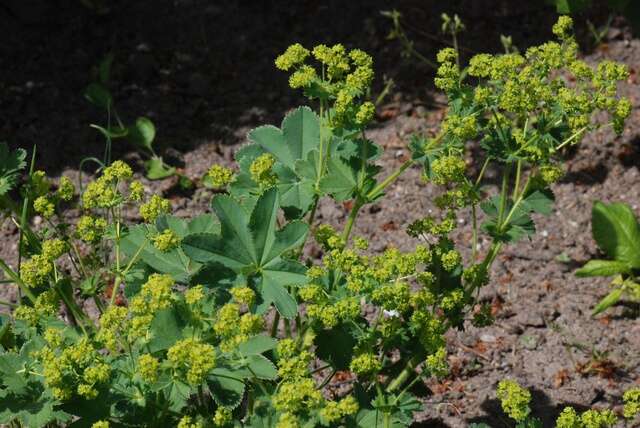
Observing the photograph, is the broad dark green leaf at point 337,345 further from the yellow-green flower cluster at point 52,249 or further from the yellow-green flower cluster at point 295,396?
the yellow-green flower cluster at point 52,249

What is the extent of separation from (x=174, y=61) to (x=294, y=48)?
252 cm

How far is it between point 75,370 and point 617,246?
2315 mm

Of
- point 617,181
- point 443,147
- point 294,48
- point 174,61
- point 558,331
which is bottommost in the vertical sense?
point 558,331

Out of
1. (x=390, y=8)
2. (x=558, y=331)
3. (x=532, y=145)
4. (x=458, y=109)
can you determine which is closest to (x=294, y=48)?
(x=458, y=109)

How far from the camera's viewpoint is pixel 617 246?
12.2ft

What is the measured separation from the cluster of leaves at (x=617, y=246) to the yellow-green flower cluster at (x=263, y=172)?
1.65 m

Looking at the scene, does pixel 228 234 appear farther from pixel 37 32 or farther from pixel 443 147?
pixel 37 32

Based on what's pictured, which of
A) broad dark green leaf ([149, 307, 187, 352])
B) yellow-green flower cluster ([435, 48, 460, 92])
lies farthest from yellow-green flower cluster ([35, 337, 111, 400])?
yellow-green flower cluster ([435, 48, 460, 92])

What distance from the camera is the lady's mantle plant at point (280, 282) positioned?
221 centimetres

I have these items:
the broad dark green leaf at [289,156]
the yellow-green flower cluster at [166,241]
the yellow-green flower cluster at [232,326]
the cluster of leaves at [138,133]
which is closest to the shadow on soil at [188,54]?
the cluster of leaves at [138,133]

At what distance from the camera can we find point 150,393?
2357 millimetres

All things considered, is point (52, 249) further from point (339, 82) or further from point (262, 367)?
point (339, 82)

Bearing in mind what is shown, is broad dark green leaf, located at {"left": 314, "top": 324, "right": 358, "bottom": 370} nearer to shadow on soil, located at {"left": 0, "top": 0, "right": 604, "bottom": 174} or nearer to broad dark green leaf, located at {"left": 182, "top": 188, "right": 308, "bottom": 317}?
broad dark green leaf, located at {"left": 182, "top": 188, "right": 308, "bottom": 317}

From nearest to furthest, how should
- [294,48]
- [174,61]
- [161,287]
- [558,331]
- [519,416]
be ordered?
[161,287], [519,416], [294,48], [558,331], [174,61]
